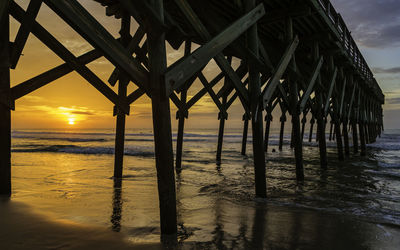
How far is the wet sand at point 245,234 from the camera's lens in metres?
2.63

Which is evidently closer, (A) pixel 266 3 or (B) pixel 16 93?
(B) pixel 16 93

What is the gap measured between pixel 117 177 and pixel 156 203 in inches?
87.4

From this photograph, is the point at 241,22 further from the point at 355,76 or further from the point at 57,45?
the point at 355,76

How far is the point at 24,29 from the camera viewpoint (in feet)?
11.9

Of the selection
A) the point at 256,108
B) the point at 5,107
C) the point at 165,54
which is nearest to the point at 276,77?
the point at 256,108

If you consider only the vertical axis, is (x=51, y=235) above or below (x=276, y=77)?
below

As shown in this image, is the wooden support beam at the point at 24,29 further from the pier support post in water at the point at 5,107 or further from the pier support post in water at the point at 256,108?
the pier support post in water at the point at 256,108

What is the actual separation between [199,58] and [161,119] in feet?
2.54

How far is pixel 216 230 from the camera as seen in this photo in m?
3.07

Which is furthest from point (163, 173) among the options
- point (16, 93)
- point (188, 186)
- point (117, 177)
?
point (117, 177)

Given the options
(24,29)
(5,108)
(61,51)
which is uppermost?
(24,29)

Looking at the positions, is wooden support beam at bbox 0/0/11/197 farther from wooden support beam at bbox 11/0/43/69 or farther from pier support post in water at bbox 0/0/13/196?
wooden support beam at bbox 11/0/43/69

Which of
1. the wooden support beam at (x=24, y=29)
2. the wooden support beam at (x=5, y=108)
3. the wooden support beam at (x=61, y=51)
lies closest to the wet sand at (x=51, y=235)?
Answer: the wooden support beam at (x=5, y=108)

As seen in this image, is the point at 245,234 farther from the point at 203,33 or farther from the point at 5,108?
the point at 5,108
